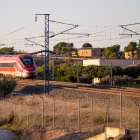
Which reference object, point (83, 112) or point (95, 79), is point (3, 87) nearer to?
point (83, 112)

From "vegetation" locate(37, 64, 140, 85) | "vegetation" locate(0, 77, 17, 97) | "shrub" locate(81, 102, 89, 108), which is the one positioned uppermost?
"vegetation" locate(37, 64, 140, 85)

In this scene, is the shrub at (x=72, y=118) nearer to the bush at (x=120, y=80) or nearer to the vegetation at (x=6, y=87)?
the vegetation at (x=6, y=87)

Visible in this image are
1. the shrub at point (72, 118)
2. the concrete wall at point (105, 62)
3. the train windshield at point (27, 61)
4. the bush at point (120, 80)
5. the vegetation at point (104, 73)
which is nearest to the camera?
the shrub at point (72, 118)

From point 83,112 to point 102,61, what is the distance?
28.2 m

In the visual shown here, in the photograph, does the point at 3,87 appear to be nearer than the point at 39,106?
No

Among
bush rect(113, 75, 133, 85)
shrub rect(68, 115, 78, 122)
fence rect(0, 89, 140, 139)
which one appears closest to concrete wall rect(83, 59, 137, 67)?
bush rect(113, 75, 133, 85)

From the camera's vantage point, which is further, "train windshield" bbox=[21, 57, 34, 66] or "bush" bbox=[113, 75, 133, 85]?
"bush" bbox=[113, 75, 133, 85]

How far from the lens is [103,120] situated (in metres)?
12.1

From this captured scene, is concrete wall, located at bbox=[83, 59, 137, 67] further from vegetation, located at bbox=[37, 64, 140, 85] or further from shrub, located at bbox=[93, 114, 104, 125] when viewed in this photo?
shrub, located at bbox=[93, 114, 104, 125]

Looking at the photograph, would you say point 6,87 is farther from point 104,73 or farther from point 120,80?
point 104,73

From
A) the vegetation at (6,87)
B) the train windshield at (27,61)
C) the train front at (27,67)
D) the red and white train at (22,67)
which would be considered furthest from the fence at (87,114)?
the train windshield at (27,61)

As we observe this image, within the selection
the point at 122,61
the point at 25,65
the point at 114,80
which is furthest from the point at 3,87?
the point at 122,61

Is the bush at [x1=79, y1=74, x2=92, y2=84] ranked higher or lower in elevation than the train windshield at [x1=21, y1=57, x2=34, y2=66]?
lower

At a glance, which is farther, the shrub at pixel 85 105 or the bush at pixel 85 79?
the bush at pixel 85 79
